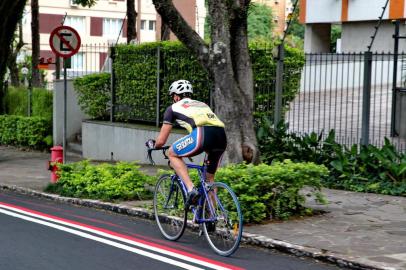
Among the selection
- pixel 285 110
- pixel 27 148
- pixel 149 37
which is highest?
pixel 149 37

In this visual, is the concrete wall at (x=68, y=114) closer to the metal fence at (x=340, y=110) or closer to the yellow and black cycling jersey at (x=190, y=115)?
the metal fence at (x=340, y=110)

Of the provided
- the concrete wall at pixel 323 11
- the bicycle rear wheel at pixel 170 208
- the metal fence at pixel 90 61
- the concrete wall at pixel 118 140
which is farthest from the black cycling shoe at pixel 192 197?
the concrete wall at pixel 323 11

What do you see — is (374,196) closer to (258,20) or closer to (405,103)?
(405,103)

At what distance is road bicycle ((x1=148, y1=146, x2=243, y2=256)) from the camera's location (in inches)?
305

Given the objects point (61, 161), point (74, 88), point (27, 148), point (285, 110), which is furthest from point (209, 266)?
point (27, 148)

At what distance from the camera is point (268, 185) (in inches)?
367

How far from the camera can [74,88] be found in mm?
20719

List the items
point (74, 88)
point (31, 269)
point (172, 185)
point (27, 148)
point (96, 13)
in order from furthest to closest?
1. point (96, 13)
2. point (27, 148)
3. point (74, 88)
4. point (172, 185)
5. point (31, 269)

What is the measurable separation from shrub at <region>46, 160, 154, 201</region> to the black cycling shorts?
3576 millimetres

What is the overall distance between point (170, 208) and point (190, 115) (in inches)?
56.4

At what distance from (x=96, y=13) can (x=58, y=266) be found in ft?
210

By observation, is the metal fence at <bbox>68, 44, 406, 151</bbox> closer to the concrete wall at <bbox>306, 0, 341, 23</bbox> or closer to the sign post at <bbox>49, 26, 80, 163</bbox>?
the sign post at <bbox>49, 26, 80, 163</bbox>

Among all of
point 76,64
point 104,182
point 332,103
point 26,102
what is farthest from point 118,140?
point 76,64

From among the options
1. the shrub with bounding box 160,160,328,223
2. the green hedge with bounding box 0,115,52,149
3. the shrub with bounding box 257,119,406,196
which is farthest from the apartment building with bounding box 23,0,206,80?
the shrub with bounding box 160,160,328,223
